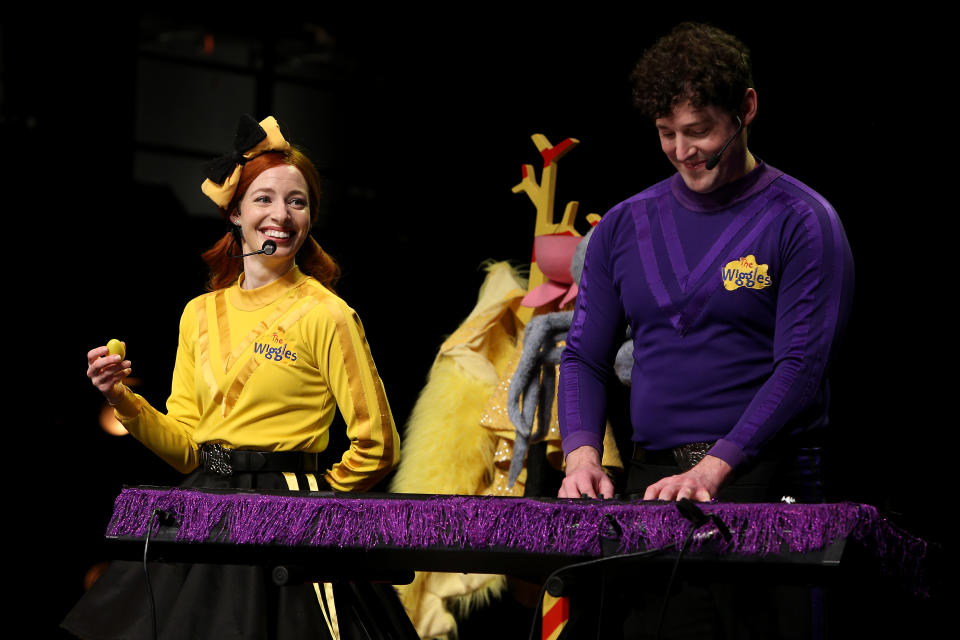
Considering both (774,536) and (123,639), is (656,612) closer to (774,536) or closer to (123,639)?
(774,536)

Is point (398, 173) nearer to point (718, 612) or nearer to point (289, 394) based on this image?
point (289, 394)

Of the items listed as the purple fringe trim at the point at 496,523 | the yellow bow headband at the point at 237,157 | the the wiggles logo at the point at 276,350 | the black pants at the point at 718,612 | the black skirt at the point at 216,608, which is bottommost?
the black skirt at the point at 216,608

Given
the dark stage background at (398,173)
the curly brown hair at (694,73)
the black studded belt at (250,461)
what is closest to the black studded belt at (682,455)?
the curly brown hair at (694,73)

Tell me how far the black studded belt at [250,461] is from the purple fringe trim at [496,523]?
1.62 feet

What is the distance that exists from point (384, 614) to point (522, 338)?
4.84 feet

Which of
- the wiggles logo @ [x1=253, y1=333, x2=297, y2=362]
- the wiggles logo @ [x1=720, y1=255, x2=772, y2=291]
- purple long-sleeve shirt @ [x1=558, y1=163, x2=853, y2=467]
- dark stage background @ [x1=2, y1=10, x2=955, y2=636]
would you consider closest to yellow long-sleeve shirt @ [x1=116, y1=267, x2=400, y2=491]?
the wiggles logo @ [x1=253, y1=333, x2=297, y2=362]

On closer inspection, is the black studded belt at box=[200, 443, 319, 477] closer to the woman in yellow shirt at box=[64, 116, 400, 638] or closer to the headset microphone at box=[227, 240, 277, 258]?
the woman in yellow shirt at box=[64, 116, 400, 638]

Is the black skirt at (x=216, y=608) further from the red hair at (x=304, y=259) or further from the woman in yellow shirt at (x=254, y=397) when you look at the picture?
the red hair at (x=304, y=259)

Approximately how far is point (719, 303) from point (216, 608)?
3.20 ft

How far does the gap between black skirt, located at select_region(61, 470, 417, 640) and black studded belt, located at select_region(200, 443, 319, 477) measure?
137 millimetres

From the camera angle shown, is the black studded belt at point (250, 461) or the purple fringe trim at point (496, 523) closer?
the purple fringe trim at point (496, 523)

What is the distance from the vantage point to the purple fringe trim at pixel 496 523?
1.41m

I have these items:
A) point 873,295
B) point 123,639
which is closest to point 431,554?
point 123,639

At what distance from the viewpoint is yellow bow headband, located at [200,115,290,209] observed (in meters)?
2.41
